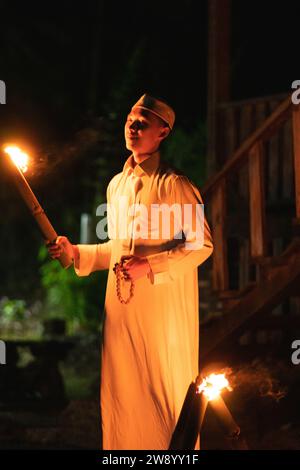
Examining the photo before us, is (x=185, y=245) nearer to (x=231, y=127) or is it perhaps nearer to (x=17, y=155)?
(x=17, y=155)

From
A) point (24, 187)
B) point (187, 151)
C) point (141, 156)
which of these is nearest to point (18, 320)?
point (187, 151)

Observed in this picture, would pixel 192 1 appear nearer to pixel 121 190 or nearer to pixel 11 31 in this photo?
pixel 11 31

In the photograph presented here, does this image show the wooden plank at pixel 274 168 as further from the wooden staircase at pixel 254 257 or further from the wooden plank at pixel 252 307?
the wooden plank at pixel 252 307

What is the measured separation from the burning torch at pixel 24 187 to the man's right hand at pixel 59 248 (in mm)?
35

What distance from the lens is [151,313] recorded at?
4844 millimetres

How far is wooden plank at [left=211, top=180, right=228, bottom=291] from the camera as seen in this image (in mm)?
8477

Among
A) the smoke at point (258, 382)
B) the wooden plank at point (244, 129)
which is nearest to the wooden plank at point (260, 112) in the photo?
the wooden plank at point (244, 129)

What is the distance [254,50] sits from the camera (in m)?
15.9

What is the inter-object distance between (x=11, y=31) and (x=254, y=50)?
6.80 m

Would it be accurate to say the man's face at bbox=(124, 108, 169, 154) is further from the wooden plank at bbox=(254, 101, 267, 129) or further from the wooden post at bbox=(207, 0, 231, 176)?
the wooden post at bbox=(207, 0, 231, 176)

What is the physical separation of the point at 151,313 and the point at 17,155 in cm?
116

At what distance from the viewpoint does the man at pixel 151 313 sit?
4.81 metres

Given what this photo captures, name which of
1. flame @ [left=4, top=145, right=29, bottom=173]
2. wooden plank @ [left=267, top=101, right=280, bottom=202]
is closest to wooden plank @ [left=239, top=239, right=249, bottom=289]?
wooden plank @ [left=267, top=101, right=280, bottom=202]
